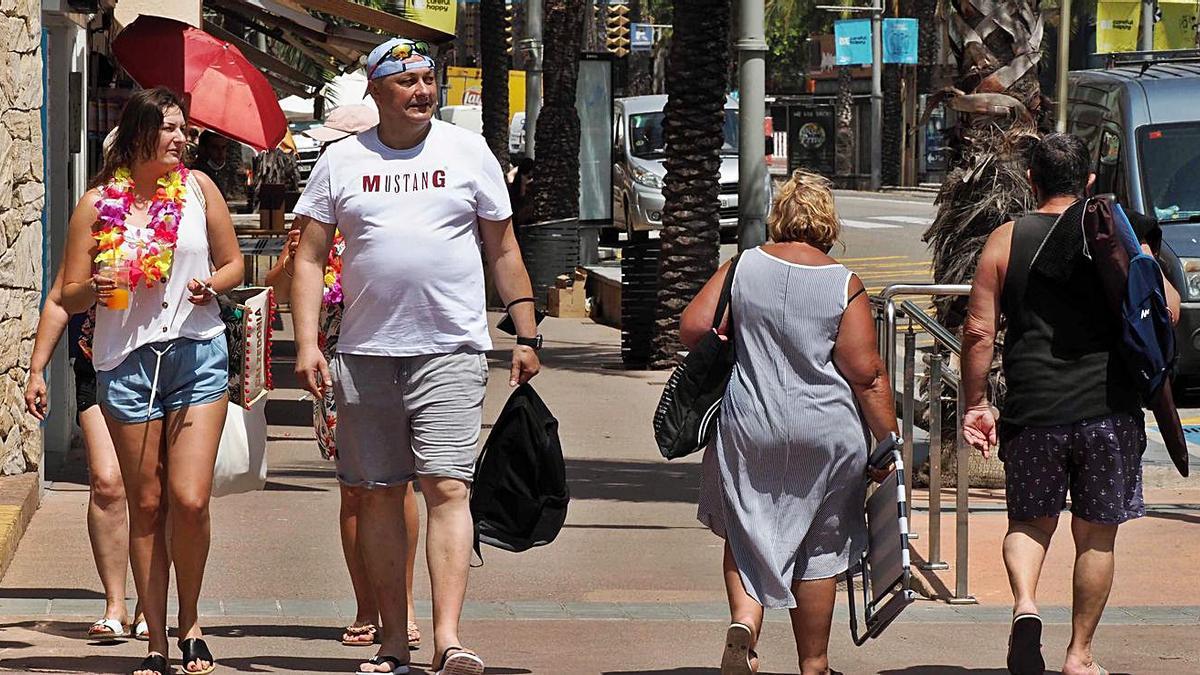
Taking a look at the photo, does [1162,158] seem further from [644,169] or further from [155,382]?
[644,169]

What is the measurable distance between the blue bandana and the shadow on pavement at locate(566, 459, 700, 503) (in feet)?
15.3

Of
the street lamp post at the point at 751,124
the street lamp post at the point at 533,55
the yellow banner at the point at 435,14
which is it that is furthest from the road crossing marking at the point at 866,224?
the street lamp post at the point at 751,124

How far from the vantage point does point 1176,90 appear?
1532 centimetres

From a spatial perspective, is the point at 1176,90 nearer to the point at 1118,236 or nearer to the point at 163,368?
the point at 1118,236

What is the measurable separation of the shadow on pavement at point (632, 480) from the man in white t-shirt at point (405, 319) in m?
4.39

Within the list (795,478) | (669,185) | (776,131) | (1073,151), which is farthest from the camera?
(776,131)

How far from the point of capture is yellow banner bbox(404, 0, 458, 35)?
1820cm

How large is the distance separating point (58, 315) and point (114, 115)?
21.1 feet

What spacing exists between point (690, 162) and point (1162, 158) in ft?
13.4

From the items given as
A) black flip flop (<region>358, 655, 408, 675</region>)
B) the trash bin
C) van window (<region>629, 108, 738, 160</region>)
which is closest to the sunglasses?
black flip flop (<region>358, 655, 408, 675</region>)

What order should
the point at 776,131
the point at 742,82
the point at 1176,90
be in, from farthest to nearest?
the point at 776,131, the point at 1176,90, the point at 742,82

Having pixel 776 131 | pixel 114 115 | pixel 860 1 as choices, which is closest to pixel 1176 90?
pixel 114 115

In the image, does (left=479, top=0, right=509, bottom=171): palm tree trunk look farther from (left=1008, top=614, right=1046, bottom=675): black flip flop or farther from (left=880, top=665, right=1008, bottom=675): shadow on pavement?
(left=1008, top=614, right=1046, bottom=675): black flip flop

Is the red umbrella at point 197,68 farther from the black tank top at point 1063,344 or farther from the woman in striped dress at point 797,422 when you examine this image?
the black tank top at point 1063,344
